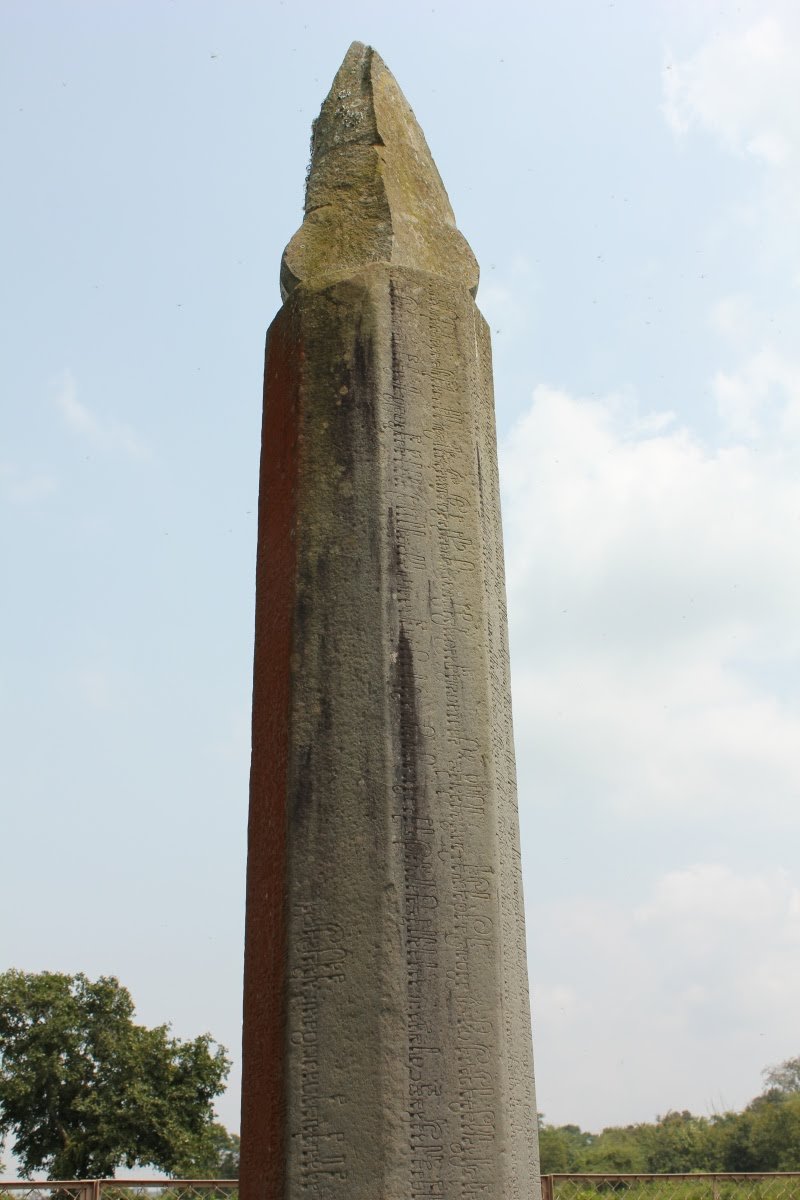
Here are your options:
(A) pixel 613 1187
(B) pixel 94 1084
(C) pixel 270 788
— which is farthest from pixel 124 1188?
(B) pixel 94 1084

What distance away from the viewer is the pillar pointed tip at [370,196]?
5082mm

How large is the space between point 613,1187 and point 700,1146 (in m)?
15.4

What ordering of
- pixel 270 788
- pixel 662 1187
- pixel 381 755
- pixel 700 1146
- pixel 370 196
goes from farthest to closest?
pixel 700 1146 → pixel 662 1187 → pixel 370 196 → pixel 270 788 → pixel 381 755

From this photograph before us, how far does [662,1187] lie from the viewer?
11594 millimetres

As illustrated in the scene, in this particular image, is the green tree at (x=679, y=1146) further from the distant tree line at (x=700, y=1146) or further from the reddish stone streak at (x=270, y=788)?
the reddish stone streak at (x=270, y=788)

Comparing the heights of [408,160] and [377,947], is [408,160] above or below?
above

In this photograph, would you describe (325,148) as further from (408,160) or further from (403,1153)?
(403,1153)

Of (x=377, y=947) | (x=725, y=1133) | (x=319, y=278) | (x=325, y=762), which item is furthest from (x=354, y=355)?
(x=725, y=1133)

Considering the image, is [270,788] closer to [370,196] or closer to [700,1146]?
[370,196]

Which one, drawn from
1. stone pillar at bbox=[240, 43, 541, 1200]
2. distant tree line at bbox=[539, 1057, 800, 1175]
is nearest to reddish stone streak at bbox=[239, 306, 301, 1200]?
stone pillar at bbox=[240, 43, 541, 1200]

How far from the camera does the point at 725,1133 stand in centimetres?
2488

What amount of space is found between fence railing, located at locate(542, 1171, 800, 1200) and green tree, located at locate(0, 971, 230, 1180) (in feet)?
55.2

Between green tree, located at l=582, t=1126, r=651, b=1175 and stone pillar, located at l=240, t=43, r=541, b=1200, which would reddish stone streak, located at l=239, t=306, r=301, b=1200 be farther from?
green tree, located at l=582, t=1126, r=651, b=1175

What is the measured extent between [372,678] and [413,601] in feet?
1.11
